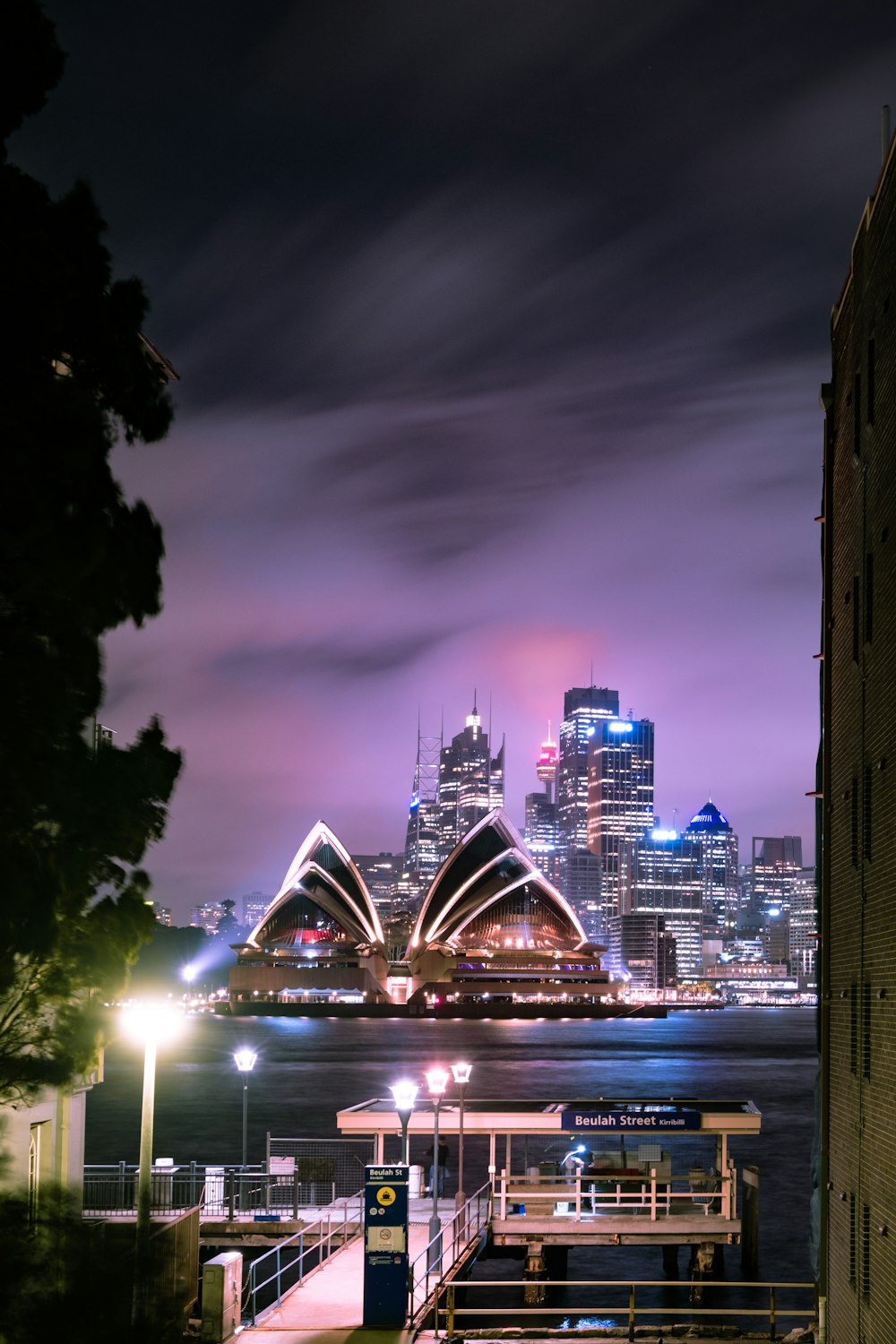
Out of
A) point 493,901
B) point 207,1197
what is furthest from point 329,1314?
point 493,901

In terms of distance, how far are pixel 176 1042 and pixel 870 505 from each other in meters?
163

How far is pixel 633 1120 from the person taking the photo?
2814 cm

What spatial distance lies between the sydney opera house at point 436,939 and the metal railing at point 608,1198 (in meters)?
123

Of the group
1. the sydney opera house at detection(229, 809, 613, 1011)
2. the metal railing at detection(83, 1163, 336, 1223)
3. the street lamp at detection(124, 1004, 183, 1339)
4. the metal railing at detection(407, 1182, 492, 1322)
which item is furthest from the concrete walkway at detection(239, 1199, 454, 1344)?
the sydney opera house at detection(229, 809, 613, 1011)

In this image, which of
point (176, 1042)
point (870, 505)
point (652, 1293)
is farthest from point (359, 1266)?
point (176, 1042)

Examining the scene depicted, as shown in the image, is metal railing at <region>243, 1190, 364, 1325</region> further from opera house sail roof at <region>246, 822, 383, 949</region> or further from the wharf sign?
opera house sail roof at <region>246, 822, 383, 949</region>

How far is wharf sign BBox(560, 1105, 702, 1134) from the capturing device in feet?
91.0

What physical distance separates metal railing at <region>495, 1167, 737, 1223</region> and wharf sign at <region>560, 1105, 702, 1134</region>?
0.99m

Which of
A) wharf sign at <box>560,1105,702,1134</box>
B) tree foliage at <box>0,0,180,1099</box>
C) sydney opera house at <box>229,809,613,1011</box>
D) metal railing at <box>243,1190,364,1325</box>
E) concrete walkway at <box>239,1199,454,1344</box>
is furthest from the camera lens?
sydney opera house at <box>229,809,613,1011</box>

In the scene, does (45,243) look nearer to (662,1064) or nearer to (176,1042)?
(662,1064)

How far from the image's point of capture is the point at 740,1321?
30672 mm

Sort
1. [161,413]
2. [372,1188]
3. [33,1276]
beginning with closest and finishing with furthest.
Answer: [33,1276]
[161,413]
[372,1188]

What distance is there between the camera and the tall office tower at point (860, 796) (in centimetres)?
1327

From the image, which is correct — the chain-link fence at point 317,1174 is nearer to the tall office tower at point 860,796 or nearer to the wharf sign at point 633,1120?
the wharf sign at point 633,1120
